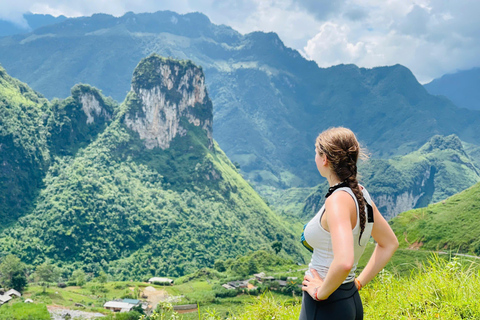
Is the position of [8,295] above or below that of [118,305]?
above

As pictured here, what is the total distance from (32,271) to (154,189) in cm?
2725

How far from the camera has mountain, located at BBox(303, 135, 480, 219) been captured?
12675 cm

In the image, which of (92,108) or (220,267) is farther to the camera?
(92,108)

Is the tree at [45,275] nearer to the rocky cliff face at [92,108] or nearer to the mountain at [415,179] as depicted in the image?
the rocky cliff face at [92,108]

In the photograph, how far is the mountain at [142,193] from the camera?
53969mm

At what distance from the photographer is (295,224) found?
96.6 metres

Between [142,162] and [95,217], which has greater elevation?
[142,162]

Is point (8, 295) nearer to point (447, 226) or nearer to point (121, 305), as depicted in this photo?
point (121, 305)

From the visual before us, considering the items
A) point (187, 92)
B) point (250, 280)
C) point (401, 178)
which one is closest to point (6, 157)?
point (187, 92)

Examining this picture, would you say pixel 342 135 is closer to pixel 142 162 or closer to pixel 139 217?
pixel 139 217

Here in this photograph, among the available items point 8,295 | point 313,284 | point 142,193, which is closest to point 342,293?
point 313,284

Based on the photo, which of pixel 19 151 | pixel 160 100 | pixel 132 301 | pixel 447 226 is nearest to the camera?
pixel 132 301

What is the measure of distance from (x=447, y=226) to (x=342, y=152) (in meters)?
42.0

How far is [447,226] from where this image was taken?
125 ft
